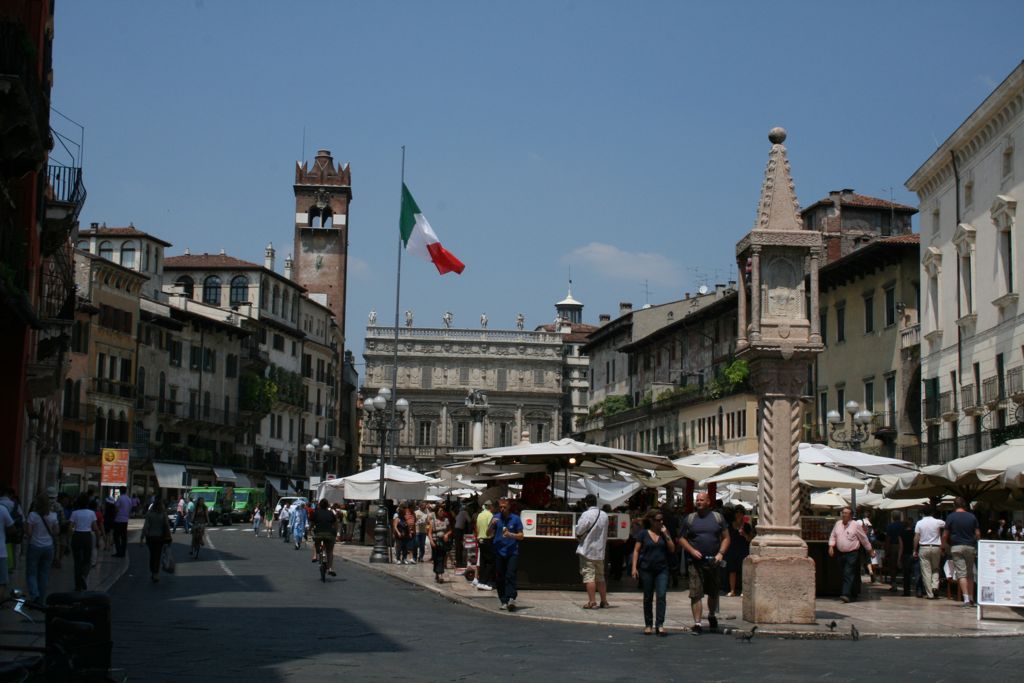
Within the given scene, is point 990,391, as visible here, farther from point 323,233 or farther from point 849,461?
point 323,233

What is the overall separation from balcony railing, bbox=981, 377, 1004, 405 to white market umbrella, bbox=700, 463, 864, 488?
11.1 m

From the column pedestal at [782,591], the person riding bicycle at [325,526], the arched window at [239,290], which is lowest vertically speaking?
the column pedestal at [782,591]

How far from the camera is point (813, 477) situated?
2439 centimetres

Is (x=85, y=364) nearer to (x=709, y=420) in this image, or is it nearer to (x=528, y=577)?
(x=709, y=420)

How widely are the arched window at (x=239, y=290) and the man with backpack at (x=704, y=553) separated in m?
79.3

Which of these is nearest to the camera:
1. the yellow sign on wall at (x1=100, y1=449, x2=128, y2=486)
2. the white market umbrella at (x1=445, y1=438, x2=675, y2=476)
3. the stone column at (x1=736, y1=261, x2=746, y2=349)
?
the stone column at (x1=736, y1=261, x2=746, y2=349)

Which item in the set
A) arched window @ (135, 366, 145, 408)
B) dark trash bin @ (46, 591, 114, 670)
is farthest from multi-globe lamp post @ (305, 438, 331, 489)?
dark trash bin @ (46, 591, 114, 670)

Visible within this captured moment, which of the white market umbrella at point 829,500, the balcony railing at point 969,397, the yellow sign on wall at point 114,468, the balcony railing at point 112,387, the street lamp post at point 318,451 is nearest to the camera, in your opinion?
the white market umbrella at point 829,500

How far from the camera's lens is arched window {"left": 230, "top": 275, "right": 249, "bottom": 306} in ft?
307

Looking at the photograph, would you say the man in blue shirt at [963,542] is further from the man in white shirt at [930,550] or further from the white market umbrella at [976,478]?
the man in white shirt at [930,550]

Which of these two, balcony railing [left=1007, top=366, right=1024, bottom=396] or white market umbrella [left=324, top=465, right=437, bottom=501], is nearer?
balcony railing [left=1007, top=366, right=1024, bottom=396]

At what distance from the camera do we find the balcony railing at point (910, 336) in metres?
44.3

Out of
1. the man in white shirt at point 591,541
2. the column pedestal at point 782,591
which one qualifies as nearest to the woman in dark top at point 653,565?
the column pedestal at point 782,591

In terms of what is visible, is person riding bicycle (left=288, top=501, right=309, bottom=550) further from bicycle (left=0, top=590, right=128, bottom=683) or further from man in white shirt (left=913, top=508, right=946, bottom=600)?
bicycle (left=0, top=590, right=128, bottom=683)
